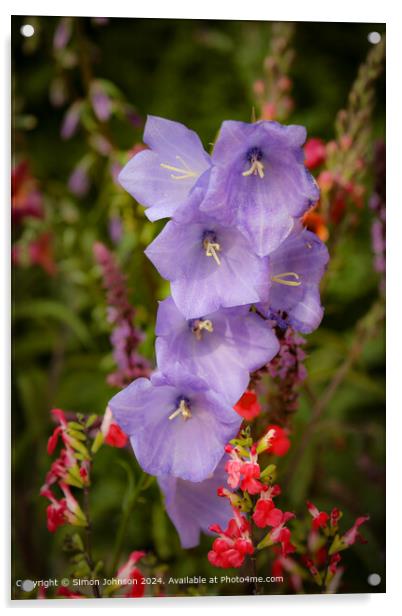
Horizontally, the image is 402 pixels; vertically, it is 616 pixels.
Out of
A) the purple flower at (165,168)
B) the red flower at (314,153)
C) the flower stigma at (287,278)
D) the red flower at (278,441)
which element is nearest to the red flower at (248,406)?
the red flower at (278,441)

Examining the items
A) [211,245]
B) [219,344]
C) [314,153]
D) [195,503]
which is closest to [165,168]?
[211,245]

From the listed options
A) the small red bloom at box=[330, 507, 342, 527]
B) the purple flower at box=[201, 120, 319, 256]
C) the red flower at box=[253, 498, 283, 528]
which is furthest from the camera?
the small red bloom at box=[330, 507, 342, 527]

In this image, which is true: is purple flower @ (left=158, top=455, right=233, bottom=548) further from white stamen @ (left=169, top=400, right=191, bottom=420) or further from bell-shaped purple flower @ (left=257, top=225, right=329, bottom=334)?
bell-shaped purple flower @ (left=257, top=225, right=329, bottom=334)

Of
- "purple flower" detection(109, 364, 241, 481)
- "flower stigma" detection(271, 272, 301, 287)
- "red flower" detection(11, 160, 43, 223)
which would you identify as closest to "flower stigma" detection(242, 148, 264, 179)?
"flower stigma" detection(271, 272, 301, 287)

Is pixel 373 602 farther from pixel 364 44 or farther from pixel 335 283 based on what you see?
pixel 364 44

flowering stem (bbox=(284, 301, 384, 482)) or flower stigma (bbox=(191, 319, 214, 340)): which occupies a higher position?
flower stigma (bbox=(191, 319, 214, 340))

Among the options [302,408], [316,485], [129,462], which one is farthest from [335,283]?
[129,462]

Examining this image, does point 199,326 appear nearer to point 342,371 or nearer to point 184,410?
point 184,410
